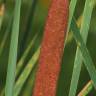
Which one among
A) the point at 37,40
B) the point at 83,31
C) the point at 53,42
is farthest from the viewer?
the point at 37,40

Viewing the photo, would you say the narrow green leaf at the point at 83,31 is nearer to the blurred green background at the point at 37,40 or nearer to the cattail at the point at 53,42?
the cattail at the point at 53,42

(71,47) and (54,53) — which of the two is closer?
(54,53)

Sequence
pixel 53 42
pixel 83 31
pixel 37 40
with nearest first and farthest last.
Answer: pixel 53 42
pixel 83 31
pixel 37 40

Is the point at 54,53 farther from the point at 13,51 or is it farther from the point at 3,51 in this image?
the point at 3,51

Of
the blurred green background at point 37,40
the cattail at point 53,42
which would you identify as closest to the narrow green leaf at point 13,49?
the cattail at point 53,42

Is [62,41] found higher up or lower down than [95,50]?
higher up

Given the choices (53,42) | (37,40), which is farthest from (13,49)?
(37,40)

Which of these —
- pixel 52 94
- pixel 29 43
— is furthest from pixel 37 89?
pixel 29 43

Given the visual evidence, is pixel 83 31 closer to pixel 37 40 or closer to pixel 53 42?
pixel 53 42
